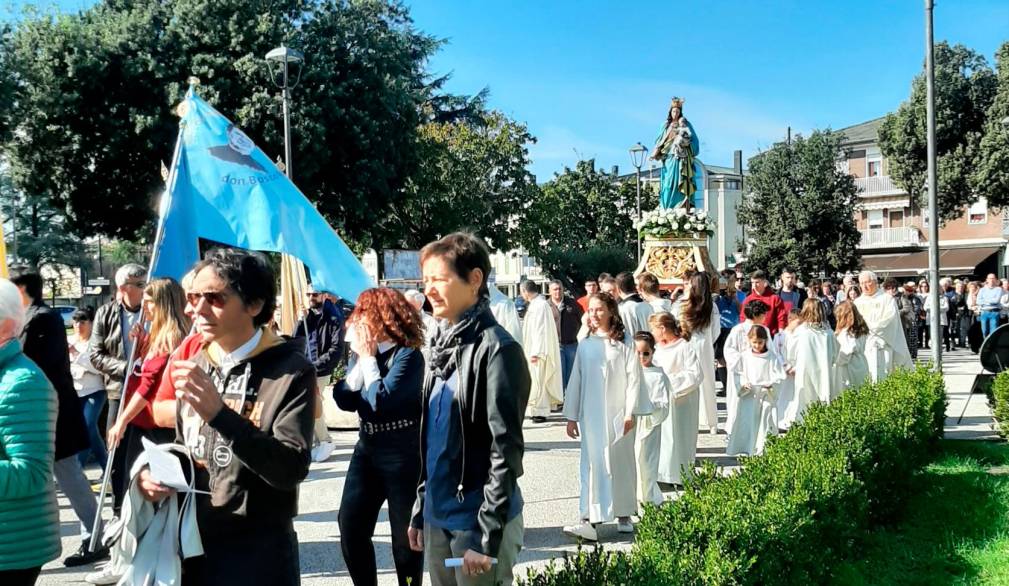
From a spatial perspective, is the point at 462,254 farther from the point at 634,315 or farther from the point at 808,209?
the point at 808,209

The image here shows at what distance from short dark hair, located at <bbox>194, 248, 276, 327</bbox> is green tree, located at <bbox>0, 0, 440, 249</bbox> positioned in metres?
23.2

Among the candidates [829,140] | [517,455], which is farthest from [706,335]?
[829,140]

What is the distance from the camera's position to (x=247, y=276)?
9.66 feet

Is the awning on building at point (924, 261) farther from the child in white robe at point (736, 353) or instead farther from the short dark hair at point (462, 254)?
the short dark hair at point (462, 254)

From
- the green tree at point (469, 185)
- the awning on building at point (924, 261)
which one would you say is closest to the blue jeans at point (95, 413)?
the green tree at point (469, 185)

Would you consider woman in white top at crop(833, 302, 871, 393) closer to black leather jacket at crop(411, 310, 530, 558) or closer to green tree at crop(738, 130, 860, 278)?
black leather jacket at crop(411, 310, 530, 558)

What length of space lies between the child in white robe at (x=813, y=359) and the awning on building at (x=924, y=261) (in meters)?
37.9

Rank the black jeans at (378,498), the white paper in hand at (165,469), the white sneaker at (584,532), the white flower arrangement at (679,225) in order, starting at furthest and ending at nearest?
the white flower arrangement at (679,225), the white sneaker at (584,532), the black jeans at (378,498), the white paper in hand at (165,469)

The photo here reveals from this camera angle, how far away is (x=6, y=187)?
50594mm

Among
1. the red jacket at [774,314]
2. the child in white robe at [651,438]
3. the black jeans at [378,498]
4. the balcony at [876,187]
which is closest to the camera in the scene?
the black jeans at [378,498]

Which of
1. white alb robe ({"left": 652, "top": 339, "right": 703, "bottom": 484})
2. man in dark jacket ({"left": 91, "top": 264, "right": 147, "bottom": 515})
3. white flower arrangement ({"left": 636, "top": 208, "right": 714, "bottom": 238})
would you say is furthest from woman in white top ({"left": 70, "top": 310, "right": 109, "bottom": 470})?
white flower arrangement ({"left": 636, "top": 208, "right": 714, "bottom": 238})

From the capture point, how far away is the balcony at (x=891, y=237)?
50.8 meters

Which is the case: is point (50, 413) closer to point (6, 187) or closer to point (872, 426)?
point (872, 426)

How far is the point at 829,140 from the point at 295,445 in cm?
4114
